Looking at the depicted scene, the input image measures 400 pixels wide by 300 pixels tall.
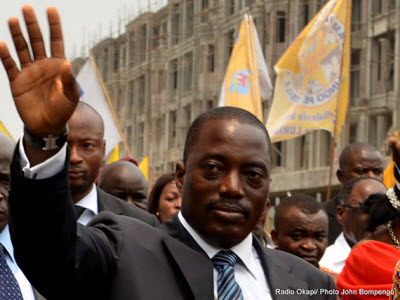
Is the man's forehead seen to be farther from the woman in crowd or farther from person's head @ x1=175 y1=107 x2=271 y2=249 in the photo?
person's head @ x1=175 y1=107 x2=271 y2=249

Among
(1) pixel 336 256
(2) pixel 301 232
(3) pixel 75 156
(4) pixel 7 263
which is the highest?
(3) pixel 75 156

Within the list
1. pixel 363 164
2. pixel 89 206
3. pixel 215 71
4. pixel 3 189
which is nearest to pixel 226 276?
pixel 3 189

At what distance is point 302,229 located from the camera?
634cm

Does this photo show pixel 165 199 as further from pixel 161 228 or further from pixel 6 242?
pixel 161 228

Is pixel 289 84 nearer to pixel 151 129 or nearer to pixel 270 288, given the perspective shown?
pixel 270 288

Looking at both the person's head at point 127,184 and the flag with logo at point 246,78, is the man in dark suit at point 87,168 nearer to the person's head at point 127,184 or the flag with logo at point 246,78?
the person's head at point 127,184

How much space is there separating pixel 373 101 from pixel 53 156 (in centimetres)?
2856

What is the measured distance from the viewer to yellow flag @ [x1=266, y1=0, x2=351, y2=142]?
41.1 feet

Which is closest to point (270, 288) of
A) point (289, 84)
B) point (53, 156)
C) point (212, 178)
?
point (212, 178)

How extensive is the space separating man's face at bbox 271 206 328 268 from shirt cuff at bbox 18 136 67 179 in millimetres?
3969

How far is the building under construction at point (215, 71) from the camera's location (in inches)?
1187

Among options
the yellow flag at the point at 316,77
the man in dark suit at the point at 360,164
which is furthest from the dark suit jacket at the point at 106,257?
the yellow flag at the point at 316,77

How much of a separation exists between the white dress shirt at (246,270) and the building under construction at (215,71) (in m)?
22.0

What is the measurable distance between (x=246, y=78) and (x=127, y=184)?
6.31 metres
